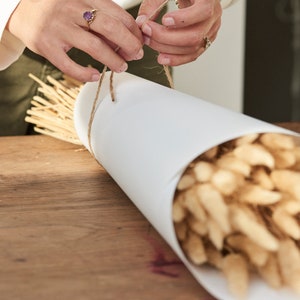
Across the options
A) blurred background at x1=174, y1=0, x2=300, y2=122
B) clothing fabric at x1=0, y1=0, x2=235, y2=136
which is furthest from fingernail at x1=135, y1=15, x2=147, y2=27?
blurred background at x1=174, y1=0, x2=300, y2=122

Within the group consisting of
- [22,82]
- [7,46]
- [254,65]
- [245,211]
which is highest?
[245,211]

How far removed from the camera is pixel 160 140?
0.77 meters

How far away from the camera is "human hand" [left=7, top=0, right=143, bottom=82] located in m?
0.99

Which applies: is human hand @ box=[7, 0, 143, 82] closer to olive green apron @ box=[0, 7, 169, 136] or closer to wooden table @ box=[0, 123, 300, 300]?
wooden table @ box=[0, 123, 300, 300]

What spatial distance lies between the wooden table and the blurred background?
1.65 metres

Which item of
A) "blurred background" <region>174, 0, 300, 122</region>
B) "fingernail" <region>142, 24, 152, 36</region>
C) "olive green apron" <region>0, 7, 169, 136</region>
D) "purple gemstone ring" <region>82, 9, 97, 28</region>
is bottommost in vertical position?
"blurred background" <region>174, 0, 300, 122</region>

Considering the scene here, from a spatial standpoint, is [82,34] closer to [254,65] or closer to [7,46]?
[7,46]

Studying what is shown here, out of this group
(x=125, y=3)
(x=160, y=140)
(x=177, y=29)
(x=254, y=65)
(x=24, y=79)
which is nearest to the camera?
(x=160, y=140)

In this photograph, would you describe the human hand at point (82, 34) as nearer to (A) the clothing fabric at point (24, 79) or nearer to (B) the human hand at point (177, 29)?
(B) the human hand at point (177, 29)

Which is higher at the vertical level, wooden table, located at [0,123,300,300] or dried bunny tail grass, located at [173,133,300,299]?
dried bunny tail grass, located at [173,133,300,299]

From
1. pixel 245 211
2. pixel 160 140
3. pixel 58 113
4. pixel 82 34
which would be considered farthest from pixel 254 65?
pixel 245 211

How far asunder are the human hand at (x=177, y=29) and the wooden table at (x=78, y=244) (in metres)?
0.23

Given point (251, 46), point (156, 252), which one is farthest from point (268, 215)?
point (251, 46)

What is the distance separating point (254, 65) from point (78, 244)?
2.27m
